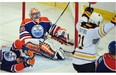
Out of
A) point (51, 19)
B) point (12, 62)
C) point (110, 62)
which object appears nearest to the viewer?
point (110, 62)

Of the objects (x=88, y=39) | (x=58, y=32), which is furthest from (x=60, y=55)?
(x=88, y=39)

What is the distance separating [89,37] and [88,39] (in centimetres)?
1

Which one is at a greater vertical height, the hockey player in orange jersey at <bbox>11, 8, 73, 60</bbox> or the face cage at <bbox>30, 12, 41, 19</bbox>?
the face cage at <bbox>30, 12, 41, 19</bbox>

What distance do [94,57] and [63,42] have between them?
46 cm

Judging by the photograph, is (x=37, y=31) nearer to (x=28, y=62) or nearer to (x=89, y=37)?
(x=28, y=62)

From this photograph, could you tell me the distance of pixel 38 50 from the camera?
5.23 ft

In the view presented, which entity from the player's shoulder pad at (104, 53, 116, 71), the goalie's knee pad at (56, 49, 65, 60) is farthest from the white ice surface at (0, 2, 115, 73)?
the player's shoulder pad at (104, 53, 116, 71)

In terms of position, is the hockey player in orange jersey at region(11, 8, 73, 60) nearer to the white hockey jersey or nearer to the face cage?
the face cage

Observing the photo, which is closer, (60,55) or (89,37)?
(89,37)

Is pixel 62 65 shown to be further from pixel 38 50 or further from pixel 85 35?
pixel 85 35

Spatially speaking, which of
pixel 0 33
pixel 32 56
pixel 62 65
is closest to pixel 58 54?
pixel 62 65

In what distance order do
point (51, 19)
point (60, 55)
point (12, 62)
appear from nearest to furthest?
point (12, 62)
point (60, 55)
point (51, 19)

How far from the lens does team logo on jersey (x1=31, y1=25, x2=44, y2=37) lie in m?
1.50

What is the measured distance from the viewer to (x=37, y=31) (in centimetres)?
151
